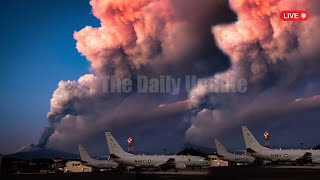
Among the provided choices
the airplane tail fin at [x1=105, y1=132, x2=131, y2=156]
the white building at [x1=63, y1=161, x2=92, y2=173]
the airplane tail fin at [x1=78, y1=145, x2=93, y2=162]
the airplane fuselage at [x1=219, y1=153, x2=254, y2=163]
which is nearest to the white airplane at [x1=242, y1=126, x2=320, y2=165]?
the airplane fuselage at [x1=219, y1=153, x2=254, y2=163]

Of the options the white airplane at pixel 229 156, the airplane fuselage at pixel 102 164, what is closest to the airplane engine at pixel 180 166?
the airplane fuselage at pixel 102 164

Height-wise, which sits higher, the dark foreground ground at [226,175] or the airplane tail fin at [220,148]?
the airplane tail fin at [220,148]

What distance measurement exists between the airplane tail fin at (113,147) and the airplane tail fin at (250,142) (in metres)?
39.5

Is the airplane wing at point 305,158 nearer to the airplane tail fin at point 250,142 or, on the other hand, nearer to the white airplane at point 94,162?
the airplane tail fin at point 250,142

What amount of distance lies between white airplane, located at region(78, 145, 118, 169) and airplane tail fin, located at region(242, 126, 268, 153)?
42.5 metres

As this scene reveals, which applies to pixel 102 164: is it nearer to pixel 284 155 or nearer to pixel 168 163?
pixel 168 163

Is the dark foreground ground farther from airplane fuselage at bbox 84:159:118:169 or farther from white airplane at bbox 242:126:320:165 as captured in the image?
airplane fuselage at bbox 84:159:118:169

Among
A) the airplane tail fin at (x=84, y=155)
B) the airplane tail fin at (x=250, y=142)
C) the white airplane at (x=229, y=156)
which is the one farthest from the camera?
the white airplane at (x=229, y=156)

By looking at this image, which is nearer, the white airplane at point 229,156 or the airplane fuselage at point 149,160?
the airplane fuselage at point 149,160

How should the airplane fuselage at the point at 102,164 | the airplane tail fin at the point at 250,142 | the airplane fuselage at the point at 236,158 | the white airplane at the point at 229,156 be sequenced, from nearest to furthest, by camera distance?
the airplane fuselage at the point at 102,164, the airplane tail fin at the point at 250,142, the airplane fuselage at the point at 236,158, the white airplane at the point at 229,156

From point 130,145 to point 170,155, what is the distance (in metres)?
48.5

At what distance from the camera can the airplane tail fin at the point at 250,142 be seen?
412 ft

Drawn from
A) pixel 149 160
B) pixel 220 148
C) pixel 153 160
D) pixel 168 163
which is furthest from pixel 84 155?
pixel 220 148

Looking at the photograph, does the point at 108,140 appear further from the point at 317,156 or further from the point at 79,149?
the point at 317,156
